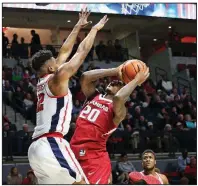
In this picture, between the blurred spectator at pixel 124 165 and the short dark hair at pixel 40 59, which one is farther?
the blurred spectator at pixel 124 165

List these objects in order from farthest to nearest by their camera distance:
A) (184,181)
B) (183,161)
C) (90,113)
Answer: (183,161)
(184,181)
(90,113)

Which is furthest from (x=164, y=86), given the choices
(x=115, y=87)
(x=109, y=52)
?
(x=115, y=87)

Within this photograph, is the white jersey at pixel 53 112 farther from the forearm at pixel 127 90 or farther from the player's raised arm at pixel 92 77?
the player's raised arm at pixel 92 77

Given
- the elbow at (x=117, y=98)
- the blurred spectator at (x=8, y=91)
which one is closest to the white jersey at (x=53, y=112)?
the elbow at (x=117, y=98)

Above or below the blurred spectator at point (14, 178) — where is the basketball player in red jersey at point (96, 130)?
above

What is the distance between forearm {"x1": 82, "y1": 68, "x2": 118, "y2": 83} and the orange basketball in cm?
15

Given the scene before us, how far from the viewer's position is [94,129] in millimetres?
5828

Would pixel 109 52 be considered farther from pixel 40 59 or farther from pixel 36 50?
pixel 40 59

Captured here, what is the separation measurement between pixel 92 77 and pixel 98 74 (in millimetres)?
114

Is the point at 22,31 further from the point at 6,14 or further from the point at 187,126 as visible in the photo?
the point at 187,126

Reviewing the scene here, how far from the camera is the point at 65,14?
21.4m

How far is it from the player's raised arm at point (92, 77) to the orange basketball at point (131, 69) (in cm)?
13

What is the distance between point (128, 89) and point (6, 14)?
16.7 meters

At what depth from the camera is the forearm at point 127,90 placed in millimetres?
5347
